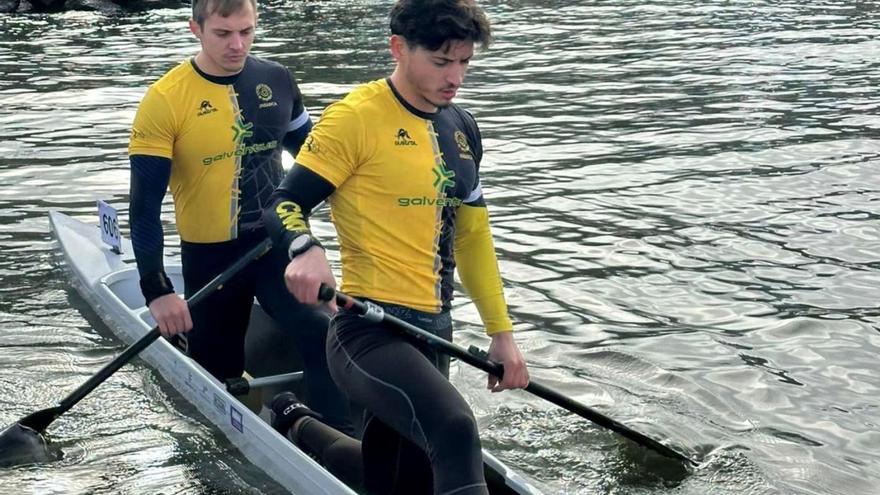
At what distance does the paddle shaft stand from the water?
301 millimetres

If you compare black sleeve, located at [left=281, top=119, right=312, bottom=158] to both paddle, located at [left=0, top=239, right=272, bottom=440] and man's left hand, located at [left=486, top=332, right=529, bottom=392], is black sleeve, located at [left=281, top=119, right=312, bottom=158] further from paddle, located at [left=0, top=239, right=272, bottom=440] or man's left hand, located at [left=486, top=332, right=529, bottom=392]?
man's left hand, located at [left=486, top=332, right=529, bottom=392]

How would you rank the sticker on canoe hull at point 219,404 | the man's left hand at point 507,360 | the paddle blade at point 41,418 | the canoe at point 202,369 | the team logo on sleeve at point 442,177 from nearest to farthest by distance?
1. the team logo on sleeve at point 442,177
2. the man's left hand at point 507,360
3. the canoe at point 202,369
4. the sticker on canoe hull at point 219,404
5. the paddle blade at point 41,418

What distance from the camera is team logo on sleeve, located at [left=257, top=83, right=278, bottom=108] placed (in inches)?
264

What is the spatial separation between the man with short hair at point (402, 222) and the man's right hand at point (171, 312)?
1682 millimetres

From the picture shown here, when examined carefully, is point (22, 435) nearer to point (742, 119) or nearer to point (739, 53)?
point (742, 119)

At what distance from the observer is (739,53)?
22.5m

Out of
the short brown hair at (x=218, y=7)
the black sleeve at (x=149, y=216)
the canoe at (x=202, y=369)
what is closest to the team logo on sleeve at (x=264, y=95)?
the short brown hair at (x=218, y=7)

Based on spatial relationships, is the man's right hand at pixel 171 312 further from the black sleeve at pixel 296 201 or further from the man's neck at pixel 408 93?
the man's neck at pixel 408 93

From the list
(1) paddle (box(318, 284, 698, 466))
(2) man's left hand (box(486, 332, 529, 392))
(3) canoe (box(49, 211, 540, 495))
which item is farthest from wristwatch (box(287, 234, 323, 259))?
(3) canoe (box(49, 211, 540, 495))

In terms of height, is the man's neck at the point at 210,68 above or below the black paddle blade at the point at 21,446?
above

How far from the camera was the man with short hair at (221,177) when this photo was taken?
6332mm

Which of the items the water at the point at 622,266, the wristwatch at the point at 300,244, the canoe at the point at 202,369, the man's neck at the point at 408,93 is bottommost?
the water at the point at 622,266

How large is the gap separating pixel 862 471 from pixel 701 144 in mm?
8674

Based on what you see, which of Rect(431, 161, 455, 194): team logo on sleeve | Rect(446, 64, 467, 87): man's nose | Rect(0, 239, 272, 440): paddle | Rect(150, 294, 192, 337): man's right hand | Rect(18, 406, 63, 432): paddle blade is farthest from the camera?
Rect(18, 406, 63, 432): paddle blade
